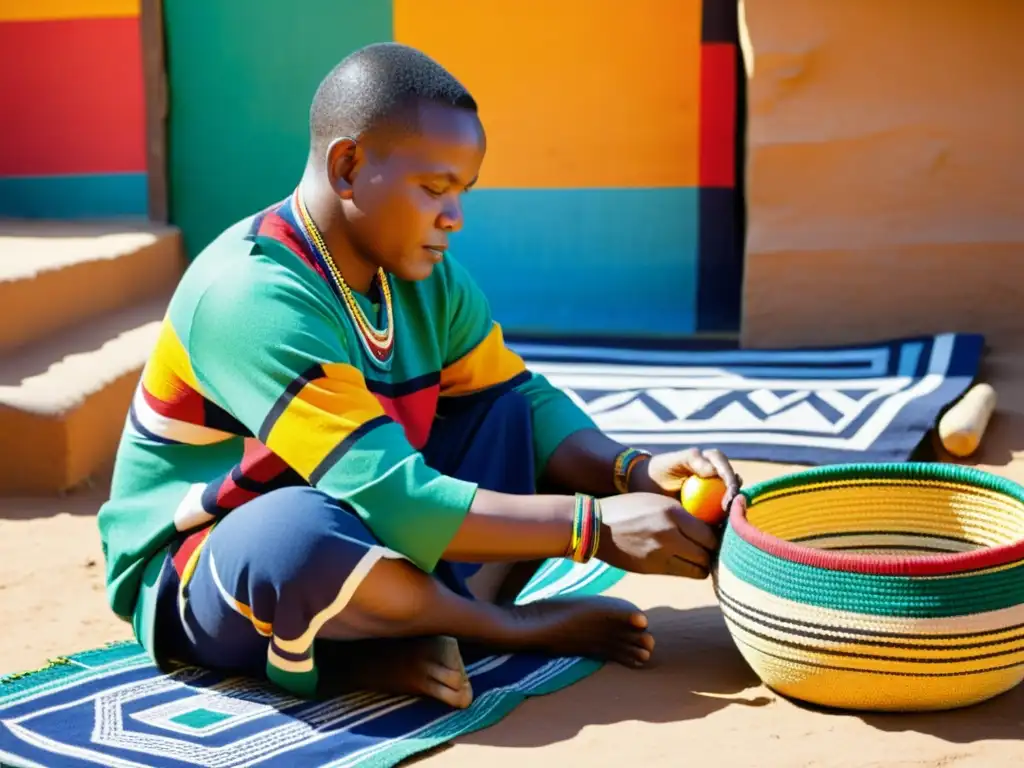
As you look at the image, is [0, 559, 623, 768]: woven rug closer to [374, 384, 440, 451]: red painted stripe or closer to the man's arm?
the man's arm

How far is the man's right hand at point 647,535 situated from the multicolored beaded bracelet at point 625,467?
0.33m

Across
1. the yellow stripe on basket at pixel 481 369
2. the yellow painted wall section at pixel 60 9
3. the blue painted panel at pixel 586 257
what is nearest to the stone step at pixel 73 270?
the yellow painted wall section at pixel 60 9

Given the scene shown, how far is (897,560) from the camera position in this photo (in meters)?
2.42

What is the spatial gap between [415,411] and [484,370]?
28 cm

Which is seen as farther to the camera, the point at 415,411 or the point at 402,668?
the point at 415,411

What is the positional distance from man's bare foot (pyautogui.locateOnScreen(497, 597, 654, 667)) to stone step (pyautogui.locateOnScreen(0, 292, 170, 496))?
84.2 inches

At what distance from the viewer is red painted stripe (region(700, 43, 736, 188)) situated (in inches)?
255

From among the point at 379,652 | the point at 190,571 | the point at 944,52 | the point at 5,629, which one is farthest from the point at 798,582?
the point at 944,52

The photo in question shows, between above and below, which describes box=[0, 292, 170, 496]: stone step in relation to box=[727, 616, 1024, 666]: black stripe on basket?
below

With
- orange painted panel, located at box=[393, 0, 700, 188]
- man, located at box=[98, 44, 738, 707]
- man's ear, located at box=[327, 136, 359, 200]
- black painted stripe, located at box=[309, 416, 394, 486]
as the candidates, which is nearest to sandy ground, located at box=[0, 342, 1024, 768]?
man, located at box=[98, 44, 738, 707]

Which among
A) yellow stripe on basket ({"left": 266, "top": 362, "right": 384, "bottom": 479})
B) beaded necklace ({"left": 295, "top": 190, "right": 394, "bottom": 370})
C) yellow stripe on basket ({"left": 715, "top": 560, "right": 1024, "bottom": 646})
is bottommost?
yellow stripe on basket ({"left": 715, "top": 560, "right": 1024, "bottom": 646})

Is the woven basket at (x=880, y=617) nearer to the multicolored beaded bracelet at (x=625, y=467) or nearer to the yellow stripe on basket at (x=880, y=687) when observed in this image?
the yellow stripe on basket at (x=880, y=687)

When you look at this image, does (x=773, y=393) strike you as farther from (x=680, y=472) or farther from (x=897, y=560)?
(x=897, y=560)

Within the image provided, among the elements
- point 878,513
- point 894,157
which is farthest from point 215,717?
point 894,157
